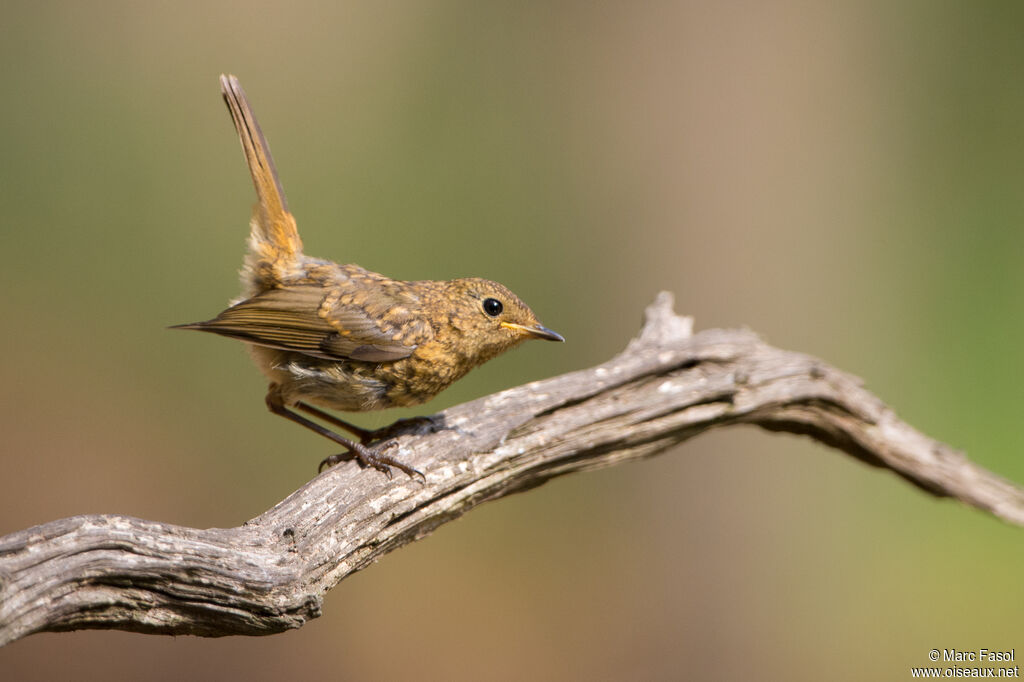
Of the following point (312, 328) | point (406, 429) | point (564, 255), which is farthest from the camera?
point (564, 255)

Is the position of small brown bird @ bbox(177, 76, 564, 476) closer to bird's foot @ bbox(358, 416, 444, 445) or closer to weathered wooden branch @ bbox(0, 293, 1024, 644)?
bird's foot @ bbox(358, 416, 444, 445)

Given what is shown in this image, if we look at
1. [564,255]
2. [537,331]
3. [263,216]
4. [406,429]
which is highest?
[564,255]

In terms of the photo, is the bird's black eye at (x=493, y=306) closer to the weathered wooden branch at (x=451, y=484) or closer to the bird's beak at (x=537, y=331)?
the bird's beak at (x=537, y=331)

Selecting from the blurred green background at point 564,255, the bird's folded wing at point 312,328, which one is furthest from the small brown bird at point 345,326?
the blurred green background at point 564,255

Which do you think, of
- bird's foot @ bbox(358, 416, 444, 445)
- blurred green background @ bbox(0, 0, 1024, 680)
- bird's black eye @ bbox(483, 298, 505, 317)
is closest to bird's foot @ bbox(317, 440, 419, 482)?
bird's foot @ bbox(358, 416, 444, 445)

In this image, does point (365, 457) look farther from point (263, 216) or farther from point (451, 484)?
point (263, 216)

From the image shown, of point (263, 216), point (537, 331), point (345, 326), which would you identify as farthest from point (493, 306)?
point (263, 216)
